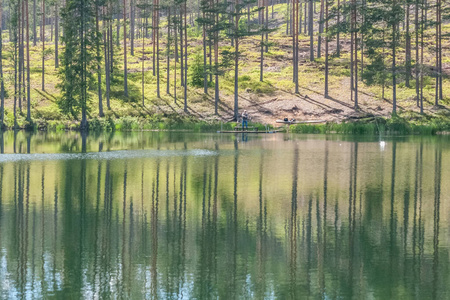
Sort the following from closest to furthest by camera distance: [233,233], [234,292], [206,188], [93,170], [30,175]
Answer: [234,292]
[233,233]
[206,188]
[30,175]
[93,170]

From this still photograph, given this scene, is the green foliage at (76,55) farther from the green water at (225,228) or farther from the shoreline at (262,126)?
the green water at (225,228)

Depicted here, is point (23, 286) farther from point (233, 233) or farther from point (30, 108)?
point (30, 108)

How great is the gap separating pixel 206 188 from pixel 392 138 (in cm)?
3296

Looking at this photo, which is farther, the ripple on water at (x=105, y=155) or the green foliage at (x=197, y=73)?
Result: the green foliage at (x=197, y=73)

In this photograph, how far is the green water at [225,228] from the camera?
13.4 meters

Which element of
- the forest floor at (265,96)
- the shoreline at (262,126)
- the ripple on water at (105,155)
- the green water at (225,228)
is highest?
the forest floor at (265,96)

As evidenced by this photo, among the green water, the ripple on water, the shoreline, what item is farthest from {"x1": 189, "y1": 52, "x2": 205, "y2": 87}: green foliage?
the green water

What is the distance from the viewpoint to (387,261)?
15.3 m

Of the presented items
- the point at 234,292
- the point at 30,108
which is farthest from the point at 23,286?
the point at 30,108

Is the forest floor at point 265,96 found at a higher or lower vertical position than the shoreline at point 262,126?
higher

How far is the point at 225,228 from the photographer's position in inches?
744

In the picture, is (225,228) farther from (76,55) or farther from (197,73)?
(197,73)

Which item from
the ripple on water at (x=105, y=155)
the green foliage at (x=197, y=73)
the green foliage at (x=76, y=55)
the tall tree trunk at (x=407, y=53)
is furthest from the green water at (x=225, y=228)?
the green foliage at (x=197, y=73)

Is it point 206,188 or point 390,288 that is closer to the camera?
point 390,288
